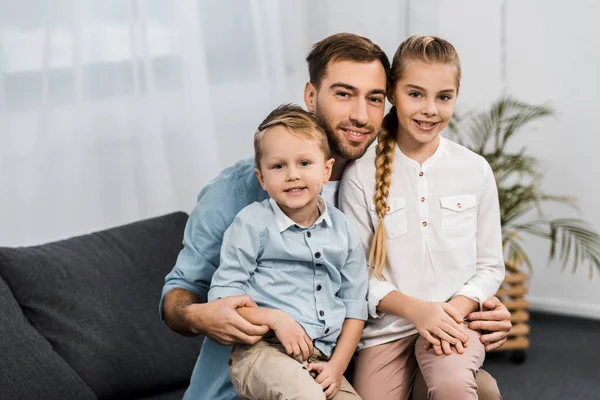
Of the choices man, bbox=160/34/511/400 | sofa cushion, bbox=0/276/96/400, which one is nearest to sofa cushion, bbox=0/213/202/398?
sofa cushion, bbox=0/276/96/400

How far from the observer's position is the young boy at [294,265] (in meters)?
1.81

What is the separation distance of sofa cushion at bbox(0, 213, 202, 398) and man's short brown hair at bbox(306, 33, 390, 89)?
3.21 ft

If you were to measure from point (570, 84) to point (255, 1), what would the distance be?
1569mm

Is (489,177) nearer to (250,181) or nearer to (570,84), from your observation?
(250,181)

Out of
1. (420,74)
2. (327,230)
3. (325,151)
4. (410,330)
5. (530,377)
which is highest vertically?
(420,74)

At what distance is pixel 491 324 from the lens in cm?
203

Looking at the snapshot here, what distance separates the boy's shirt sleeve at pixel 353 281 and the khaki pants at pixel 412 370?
15 cm

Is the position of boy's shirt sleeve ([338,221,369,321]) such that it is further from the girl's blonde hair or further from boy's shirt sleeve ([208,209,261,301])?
boy's shirt sleeve ([208,209,261,301])

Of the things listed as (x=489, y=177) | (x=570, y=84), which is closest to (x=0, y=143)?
(x=489, y=177)

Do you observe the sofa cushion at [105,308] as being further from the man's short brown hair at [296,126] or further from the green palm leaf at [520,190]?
the green palm leaf at [520,190]

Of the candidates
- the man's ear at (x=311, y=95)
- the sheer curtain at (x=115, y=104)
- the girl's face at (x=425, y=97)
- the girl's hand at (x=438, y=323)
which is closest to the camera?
the girl's hand at (x=438, y=323)

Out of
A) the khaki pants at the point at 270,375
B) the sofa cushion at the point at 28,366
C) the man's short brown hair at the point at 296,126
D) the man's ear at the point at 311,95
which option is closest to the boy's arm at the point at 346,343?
the khaki pants at the point at 270,375

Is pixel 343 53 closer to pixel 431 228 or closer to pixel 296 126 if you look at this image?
pixel 296 126

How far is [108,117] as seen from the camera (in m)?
3.29
